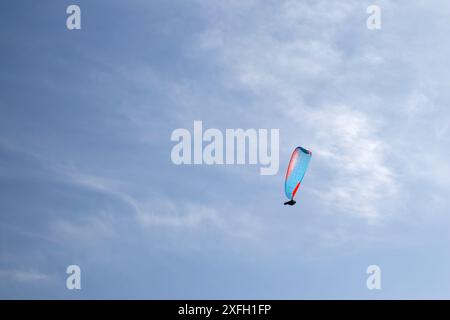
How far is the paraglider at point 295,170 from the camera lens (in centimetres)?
7775

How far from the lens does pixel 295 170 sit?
3071 inches

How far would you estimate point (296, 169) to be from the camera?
78.1 meters

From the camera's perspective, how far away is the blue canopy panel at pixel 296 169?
7775 cm

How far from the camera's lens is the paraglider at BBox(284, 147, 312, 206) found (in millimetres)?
77750

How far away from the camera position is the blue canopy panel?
77750 millimetres

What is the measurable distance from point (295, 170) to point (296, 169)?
0.53ft
